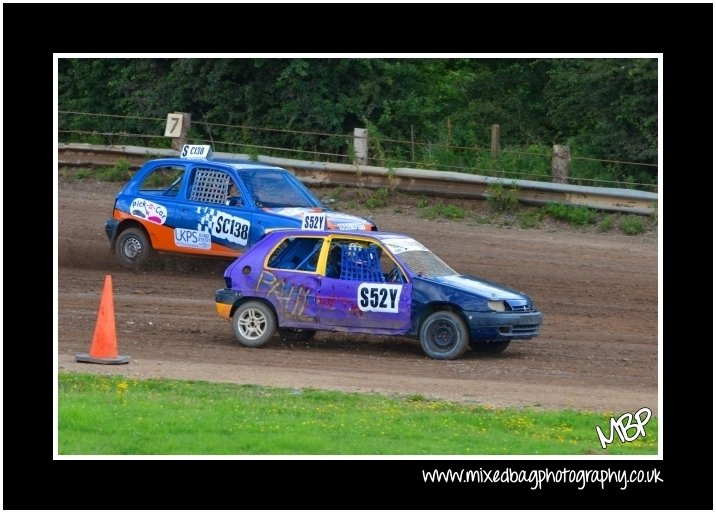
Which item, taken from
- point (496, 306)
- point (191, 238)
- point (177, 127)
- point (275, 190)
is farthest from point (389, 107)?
point (496, 306)

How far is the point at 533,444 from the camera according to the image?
975cm

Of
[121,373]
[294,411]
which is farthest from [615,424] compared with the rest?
[121,373]

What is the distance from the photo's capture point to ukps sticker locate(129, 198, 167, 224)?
59.1ft

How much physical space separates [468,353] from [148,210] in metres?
6.32

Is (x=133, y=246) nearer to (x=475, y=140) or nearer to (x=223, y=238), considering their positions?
(x=223, y=238)

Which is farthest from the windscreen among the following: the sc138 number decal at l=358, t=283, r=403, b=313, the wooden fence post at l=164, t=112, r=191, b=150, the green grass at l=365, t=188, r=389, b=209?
the wooden fence post at l=164, t=112, r=191, b=150

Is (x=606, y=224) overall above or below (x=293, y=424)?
above

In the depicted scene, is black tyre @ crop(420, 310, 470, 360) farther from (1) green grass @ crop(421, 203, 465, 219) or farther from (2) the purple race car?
(1) green grass @ crop(421, 203, 465, 219)

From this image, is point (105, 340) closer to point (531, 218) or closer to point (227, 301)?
point (227, 301)

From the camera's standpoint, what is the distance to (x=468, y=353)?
13930mm

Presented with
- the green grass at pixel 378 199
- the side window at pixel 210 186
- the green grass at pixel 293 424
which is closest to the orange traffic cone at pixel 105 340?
the green grass at pixel 293 424

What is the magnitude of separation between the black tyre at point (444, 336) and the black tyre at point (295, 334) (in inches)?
64.8

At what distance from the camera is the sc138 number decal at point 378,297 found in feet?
44.5

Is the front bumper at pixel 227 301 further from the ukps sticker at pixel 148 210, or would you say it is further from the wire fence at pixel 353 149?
the wire fence at pixel 353 149
